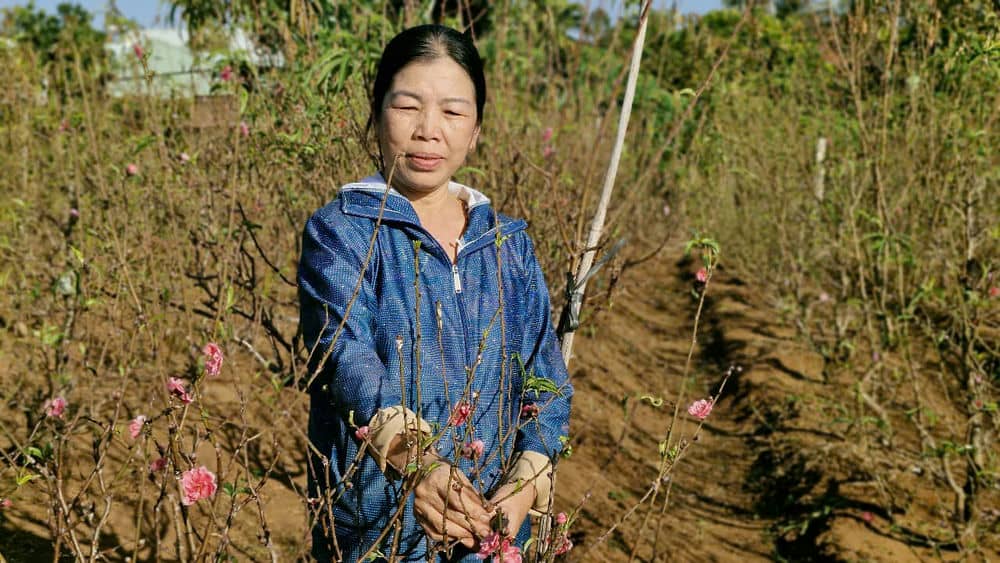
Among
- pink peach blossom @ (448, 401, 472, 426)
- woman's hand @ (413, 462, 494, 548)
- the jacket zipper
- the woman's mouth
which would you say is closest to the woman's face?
the woman's mouth

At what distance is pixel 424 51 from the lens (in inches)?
65.5

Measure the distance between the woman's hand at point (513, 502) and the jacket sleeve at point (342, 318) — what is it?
232 mm

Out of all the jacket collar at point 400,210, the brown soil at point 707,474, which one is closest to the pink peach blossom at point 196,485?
the jacket collar at point 400,210

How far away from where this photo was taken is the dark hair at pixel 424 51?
1.67 m

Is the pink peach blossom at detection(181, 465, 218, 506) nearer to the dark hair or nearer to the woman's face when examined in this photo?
the woman's face

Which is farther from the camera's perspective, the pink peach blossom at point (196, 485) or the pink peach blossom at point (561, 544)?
the pink peach blossom at point (561, 544)

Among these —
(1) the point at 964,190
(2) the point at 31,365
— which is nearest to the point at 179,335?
(2) the point at 31,365

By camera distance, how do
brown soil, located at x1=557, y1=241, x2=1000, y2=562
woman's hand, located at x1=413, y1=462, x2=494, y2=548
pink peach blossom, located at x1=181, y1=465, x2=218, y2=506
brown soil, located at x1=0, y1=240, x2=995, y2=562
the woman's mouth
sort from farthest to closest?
brown soil, located at x1=557, y1=241, x2=1000, y2=562
brown soil, located at x1=0, y1=240, x2=995, y2=562
the woman's mouth
woman's hand, located at x1=413, y1=462, x2=494, y2=548
pink peach blossom, located at x1=181, y1=465, x2=218, y2=506

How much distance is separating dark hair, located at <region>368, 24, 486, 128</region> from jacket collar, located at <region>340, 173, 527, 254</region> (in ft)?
0.55

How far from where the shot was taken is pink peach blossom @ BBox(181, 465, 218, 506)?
1276 mm

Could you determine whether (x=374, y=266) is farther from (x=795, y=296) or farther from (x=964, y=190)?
(x=795, y=296)

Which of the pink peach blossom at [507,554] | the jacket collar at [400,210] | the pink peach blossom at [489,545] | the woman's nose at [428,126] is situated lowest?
the pink peach blossom at [507,554]

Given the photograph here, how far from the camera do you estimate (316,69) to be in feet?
11.7

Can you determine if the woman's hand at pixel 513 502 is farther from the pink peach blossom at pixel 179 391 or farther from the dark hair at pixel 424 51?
the dark hair at pixel 424 51
